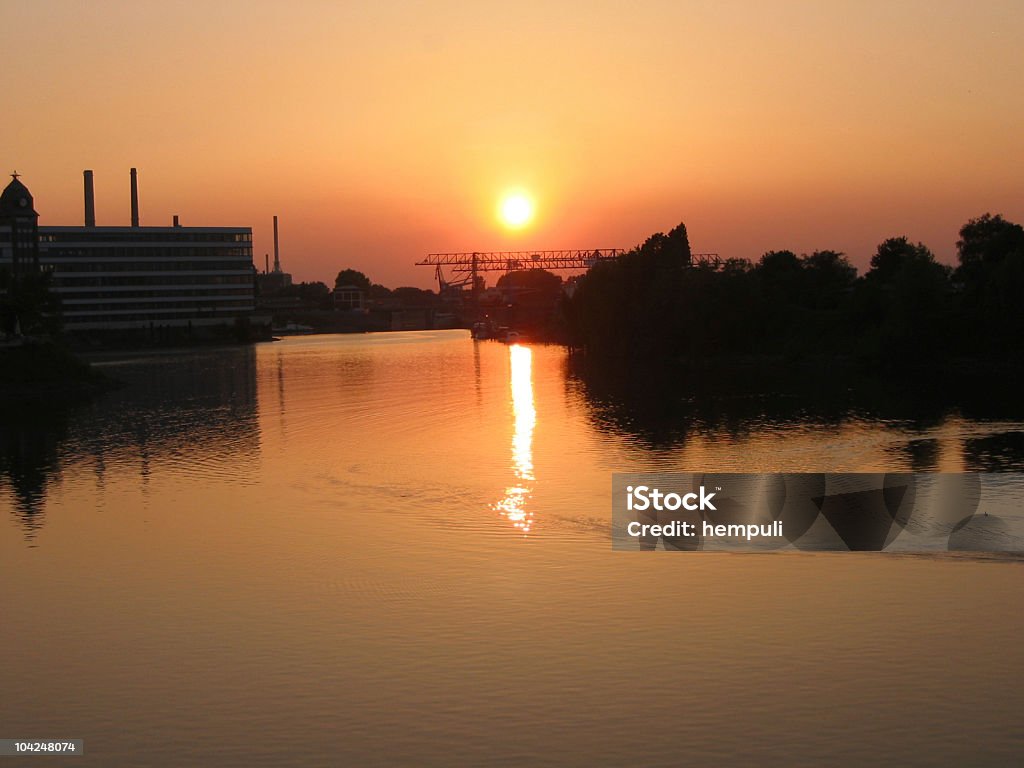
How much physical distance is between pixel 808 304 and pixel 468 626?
7872 cm

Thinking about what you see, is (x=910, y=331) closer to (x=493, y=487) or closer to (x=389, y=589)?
(x=493, y=487)

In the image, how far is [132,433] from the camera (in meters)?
43.0

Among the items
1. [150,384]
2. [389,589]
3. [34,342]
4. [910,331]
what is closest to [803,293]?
[910,331]

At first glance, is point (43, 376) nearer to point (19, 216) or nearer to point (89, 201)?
point (19, 216)

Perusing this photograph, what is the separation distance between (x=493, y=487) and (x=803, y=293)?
68347 millimetres

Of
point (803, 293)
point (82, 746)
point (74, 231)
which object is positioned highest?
point (74, 231)

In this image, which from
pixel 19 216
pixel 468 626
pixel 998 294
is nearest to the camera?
pixel 468 626

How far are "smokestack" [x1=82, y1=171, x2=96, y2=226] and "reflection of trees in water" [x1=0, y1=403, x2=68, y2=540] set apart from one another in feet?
325

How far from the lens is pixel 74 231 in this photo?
467 ft

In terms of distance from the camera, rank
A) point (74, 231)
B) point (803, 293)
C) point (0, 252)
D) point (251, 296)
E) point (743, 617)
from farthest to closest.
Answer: point (251, 296) → point (74, 231) → point (0, 252) → point (803, 293) → point (743, 617)

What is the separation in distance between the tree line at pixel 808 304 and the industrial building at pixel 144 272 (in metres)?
64.2

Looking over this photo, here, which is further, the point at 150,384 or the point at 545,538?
the point at 150,384

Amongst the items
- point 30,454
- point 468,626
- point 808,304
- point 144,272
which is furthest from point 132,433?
point 144,272

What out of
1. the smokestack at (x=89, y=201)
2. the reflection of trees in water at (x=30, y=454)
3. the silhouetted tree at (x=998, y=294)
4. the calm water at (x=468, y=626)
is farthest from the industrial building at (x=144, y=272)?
the calm water at (x=468, y=626)
